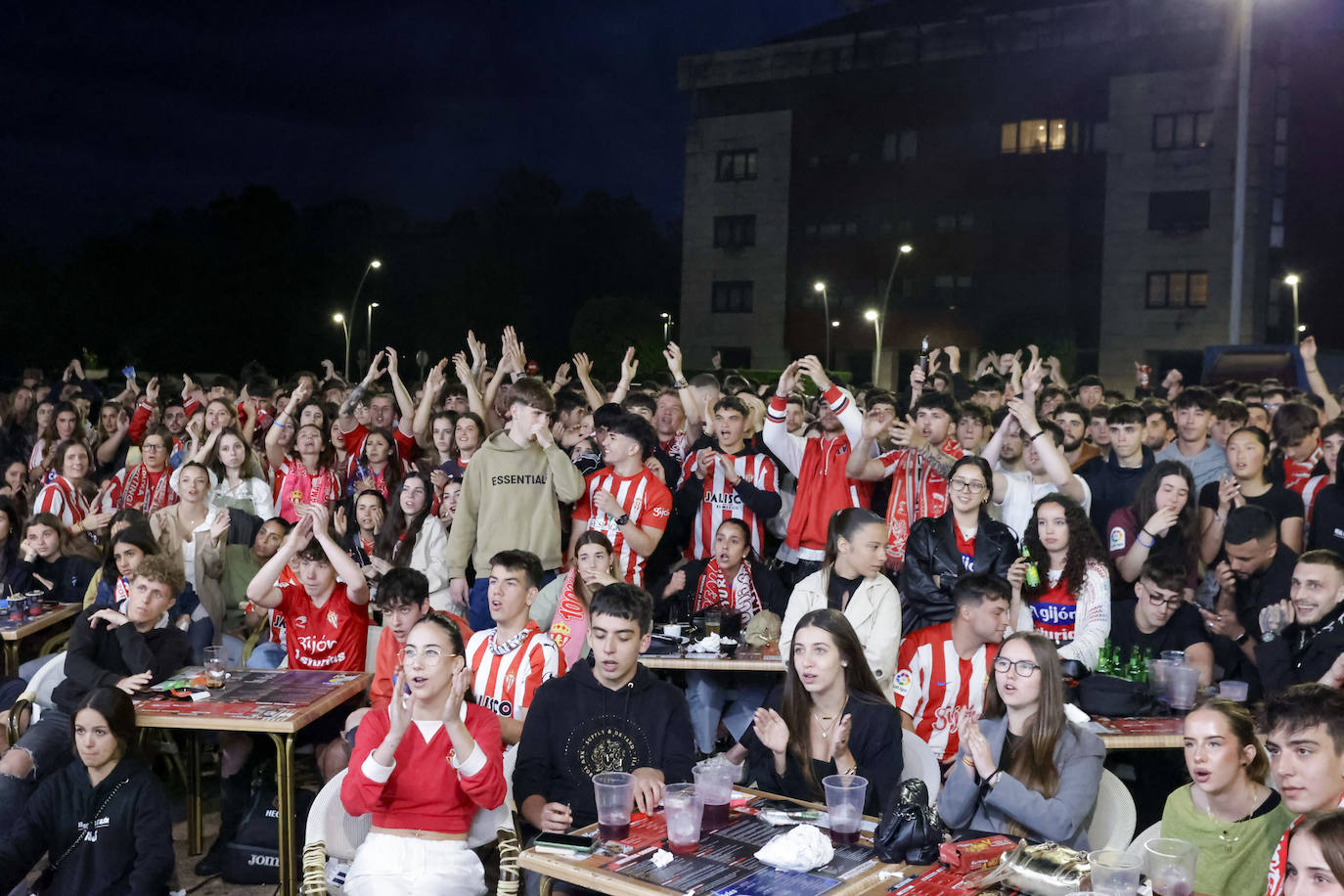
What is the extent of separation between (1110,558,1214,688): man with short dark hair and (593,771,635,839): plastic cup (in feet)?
9.92

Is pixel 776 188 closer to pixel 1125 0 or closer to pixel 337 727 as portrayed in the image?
pixel 1125 0

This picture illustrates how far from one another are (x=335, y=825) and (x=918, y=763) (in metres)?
2.15

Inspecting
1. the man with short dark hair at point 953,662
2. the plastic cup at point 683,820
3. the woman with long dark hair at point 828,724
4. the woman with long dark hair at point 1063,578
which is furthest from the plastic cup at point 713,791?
the woman with long dark hair at point 1063,578

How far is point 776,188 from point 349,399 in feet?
115

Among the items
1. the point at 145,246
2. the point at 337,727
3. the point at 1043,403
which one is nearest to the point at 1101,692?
the point at 337,727

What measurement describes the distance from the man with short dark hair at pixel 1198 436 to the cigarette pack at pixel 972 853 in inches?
181

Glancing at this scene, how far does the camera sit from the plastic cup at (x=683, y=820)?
11.3ft

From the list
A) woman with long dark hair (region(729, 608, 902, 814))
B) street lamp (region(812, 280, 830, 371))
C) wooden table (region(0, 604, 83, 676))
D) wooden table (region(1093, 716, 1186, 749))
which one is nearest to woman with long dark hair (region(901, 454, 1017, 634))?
wooden table (region(1093, 716, 1186, 749))

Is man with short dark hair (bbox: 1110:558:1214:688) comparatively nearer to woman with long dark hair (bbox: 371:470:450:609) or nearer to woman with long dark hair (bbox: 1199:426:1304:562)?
woman with long dark hair (bbox: 1199:426:1304:562)

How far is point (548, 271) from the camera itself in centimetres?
6372

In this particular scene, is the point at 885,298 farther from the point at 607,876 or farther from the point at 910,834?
the point at 607,876

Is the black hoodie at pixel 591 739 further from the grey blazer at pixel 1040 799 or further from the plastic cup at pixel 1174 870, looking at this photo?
the plastic cup at pixel 1174 870

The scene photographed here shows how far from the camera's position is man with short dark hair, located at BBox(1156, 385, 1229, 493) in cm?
742

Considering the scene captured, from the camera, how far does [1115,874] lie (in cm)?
301
